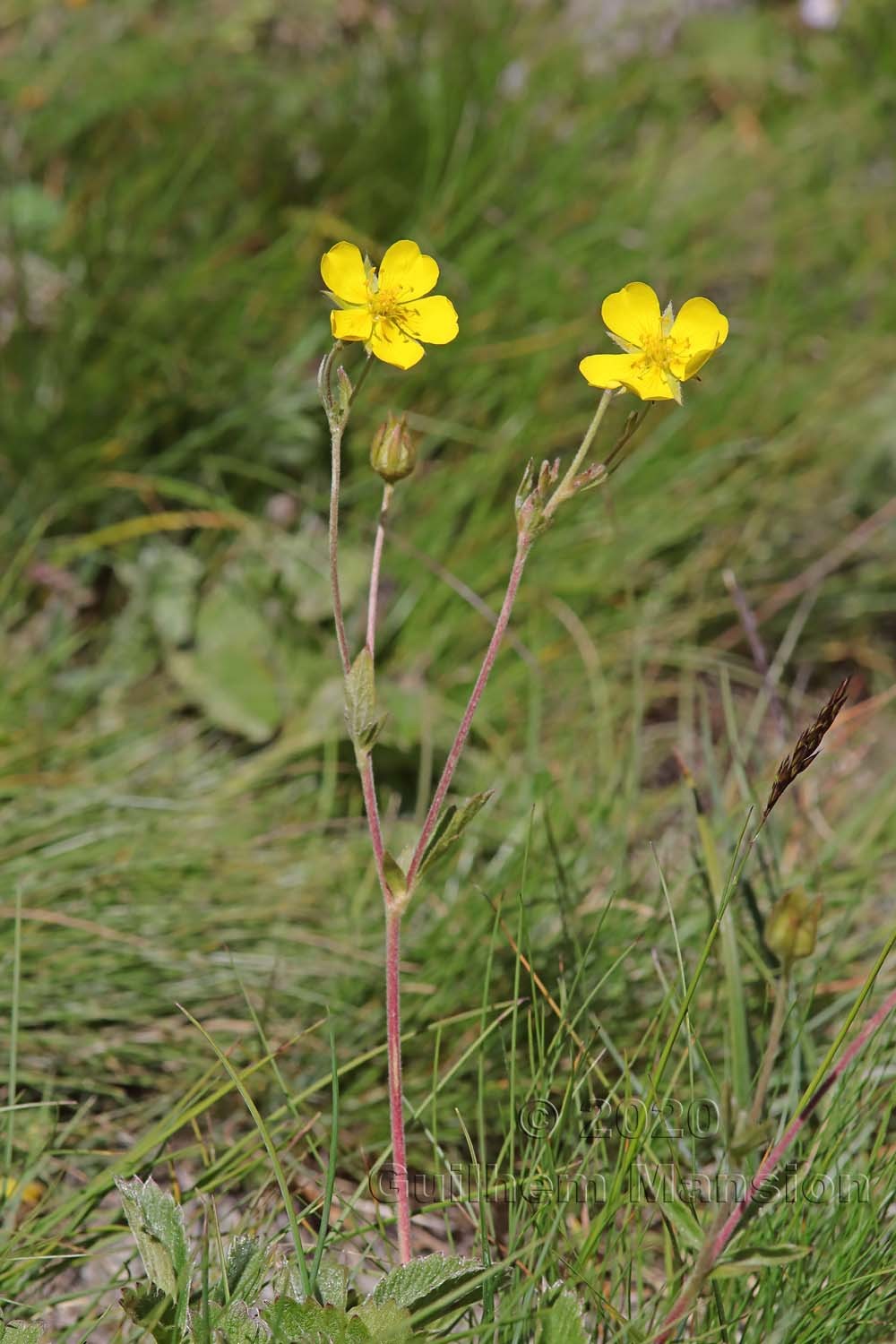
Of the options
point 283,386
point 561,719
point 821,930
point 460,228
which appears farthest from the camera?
point 460,228

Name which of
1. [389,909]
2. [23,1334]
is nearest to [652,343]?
[389,909]

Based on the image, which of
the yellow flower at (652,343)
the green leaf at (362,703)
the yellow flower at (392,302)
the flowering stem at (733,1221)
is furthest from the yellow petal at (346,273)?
the flowering stem at (733,1221)

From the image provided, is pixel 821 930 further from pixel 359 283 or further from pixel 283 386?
pixel 283 386

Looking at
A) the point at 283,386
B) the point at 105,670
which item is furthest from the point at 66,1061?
the point at 283,386

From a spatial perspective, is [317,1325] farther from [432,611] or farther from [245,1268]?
[432,611]

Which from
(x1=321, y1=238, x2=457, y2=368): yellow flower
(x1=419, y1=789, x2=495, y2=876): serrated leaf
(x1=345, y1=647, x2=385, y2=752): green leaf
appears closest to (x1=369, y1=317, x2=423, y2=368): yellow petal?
(x1=321, y1=238, x2=457, y2=368): yellow flower
